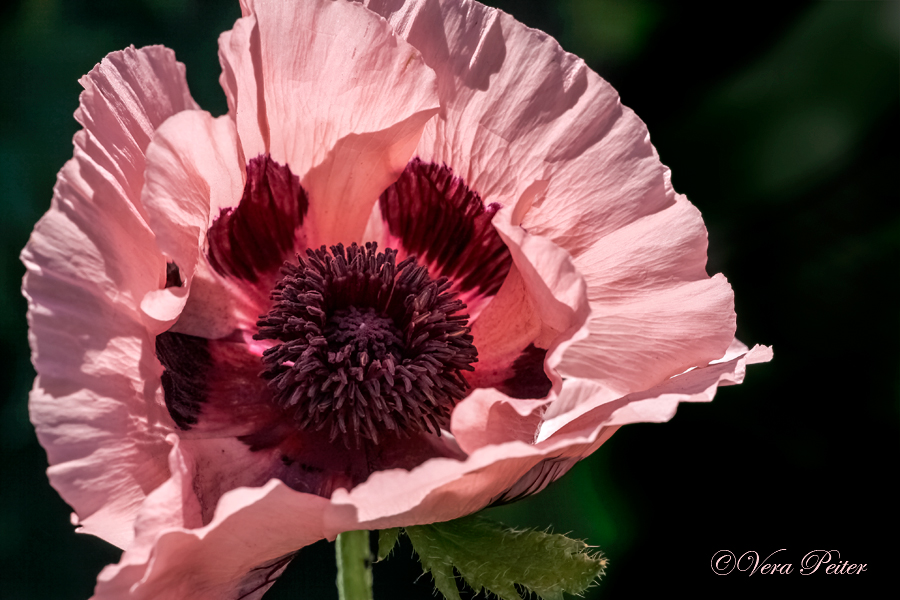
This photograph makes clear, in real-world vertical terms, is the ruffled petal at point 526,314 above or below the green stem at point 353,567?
above

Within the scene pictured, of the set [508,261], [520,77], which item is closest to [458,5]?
[520,77]

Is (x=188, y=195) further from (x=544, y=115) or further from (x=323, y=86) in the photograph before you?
(x=544, y=115)

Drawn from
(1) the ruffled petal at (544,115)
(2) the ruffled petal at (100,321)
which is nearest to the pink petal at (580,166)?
(1) the ruffled petal at (544,115)

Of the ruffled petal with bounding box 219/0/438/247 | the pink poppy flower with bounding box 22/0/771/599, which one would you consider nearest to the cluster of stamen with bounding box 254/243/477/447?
the pink poppy flower with bounding box 22/0/771/599

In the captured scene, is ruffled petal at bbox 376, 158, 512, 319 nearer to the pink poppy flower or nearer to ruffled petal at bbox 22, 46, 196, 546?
the pink poppy flower

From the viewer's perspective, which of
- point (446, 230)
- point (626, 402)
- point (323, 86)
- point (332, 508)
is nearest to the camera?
point (332, 508)

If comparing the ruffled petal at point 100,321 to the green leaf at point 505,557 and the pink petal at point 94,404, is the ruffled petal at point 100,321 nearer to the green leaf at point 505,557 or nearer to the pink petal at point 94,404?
the pink petal at point 94,404

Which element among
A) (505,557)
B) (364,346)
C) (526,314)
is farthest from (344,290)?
(505,557)
